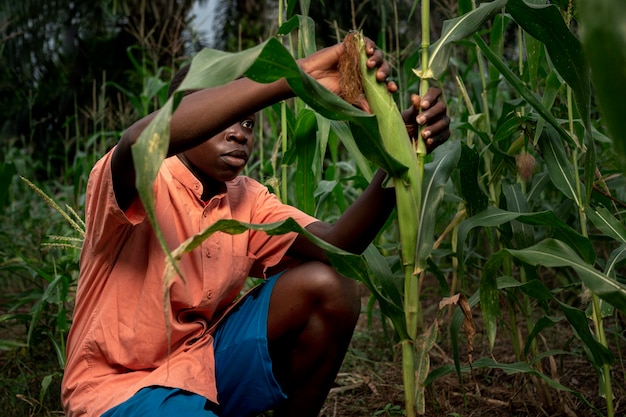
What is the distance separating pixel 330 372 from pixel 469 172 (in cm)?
58

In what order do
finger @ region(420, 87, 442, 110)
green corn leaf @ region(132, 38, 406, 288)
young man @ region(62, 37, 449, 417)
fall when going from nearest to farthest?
green corn leaf @ region(132, 38, 406, 288) < finger @ region(420, 87, 442, 110) < young man @ region(62, 37, 449, 417)

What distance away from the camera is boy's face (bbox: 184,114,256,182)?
5.18 ft

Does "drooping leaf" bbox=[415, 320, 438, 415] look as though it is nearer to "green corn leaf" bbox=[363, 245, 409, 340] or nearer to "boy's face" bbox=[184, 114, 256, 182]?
"green corn leaf" bbox=[363, 245, 409, 340]

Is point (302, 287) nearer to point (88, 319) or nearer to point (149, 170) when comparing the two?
point (88, 319)

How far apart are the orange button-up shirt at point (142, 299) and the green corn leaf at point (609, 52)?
1067 mm

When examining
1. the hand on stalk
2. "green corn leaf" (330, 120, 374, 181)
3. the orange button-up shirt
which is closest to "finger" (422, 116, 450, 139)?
the hand on stalk

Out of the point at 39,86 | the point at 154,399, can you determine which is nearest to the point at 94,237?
the point at 154,399

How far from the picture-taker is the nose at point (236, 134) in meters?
1.58

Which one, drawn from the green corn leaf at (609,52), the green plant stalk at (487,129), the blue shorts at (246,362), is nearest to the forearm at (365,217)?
the blue shorts at (246,362)

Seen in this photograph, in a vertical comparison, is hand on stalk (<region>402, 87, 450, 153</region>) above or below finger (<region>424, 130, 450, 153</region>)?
above

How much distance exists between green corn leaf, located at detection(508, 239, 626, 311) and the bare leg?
1.66ft

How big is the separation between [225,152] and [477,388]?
3.50ft

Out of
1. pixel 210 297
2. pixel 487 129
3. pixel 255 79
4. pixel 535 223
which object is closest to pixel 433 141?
pixel 535 223

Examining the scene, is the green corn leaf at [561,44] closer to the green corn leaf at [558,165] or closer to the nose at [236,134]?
the green corn leaf at [558,165]
